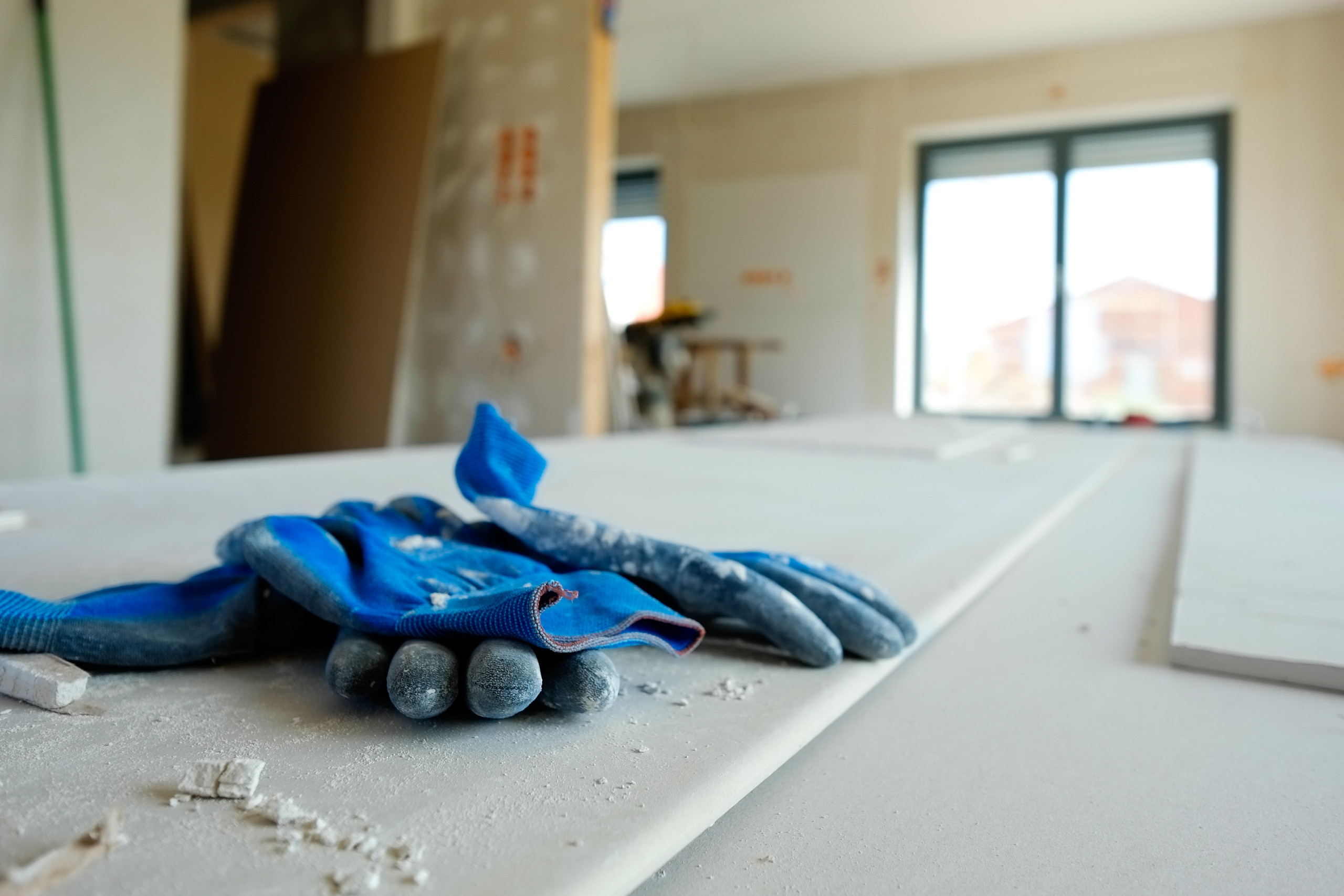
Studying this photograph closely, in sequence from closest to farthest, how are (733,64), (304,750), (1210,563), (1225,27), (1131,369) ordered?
(304,750) → (1210,563) → (1225,27) → (1131,369) → (733,64)

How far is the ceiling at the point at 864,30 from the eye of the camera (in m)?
5.98

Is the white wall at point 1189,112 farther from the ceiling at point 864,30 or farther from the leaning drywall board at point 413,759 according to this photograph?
the leaning drywall board at point 413,759

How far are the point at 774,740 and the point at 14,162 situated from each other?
3478 millimetres

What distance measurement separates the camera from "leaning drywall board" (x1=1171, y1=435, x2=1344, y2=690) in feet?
2.50

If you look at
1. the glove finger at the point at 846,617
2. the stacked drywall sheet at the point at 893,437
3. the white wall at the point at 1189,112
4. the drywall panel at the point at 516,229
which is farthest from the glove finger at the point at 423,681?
the white wall at the point at 1189,112

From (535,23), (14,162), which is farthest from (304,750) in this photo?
(535,23)

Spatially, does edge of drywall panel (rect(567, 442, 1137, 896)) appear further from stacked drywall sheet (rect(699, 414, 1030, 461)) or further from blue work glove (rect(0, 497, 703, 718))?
stacked drywall sheet (rect(699, 414, 1030, 461))

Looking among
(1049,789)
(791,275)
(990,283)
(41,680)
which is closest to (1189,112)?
(990,283)

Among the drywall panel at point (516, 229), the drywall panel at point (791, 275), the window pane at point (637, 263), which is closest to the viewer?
the drywall panel at point (516, 229)

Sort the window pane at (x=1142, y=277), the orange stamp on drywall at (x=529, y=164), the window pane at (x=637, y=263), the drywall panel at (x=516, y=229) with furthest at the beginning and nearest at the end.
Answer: the window pane at (x=637, y=263) → the window pane at (x=1142, y=277) → the orange stamp on drywall at (x=529, y=164) → the drywall panel at (x=516, y=229)

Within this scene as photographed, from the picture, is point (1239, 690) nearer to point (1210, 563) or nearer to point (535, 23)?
point (1210, 563)

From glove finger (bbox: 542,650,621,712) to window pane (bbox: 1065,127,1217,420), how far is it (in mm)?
6605

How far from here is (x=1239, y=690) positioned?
73cm

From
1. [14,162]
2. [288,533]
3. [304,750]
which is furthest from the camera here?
[14,162]
